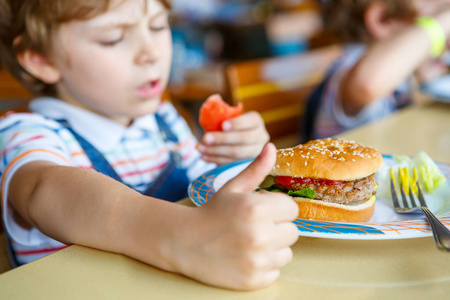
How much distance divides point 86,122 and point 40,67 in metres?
0.19

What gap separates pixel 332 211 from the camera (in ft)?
2.72

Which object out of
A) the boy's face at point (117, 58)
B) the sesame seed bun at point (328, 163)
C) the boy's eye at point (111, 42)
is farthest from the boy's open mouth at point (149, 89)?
the sesame seed bun at point (328, 163)

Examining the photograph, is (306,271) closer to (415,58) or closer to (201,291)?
(201,291)

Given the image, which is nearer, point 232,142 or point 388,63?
point 232,142

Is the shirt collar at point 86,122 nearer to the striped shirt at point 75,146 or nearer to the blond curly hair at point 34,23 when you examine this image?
the striped shirt at point 75,146

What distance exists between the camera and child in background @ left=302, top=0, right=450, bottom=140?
5.87 feet

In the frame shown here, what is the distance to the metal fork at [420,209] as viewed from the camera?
2.04 feet

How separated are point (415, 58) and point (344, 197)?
1.16m

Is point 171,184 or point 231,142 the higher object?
point 231,142

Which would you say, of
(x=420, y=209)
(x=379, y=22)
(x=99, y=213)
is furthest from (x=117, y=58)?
(x=379, y=22)

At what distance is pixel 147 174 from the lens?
130cm

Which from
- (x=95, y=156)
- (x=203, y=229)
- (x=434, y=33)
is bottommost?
(x=95, y=156)

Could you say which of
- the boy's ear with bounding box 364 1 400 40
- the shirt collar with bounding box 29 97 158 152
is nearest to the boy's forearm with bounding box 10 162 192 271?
the shirt collar with bounding box 29 97 158 152

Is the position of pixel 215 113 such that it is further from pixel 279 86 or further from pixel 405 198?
pixel 279 86
